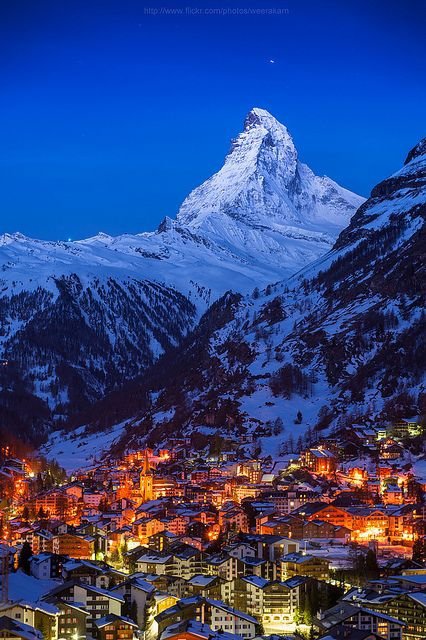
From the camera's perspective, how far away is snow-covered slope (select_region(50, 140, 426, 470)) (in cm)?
10344

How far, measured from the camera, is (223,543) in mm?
63344

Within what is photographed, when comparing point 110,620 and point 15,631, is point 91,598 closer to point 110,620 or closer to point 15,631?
point 110,620

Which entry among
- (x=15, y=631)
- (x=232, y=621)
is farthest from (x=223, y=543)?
(x=15, y=631)

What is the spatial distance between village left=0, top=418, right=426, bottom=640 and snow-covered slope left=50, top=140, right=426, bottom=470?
512 centimetres

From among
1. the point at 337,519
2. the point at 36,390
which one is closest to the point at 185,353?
the point at 36,390

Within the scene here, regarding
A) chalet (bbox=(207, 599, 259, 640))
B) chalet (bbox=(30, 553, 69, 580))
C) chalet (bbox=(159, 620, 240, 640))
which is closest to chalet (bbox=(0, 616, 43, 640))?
chalet (bbox=(159, 620, 240, 640))

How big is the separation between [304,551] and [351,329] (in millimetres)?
57065

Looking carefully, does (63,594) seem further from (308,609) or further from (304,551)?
(304,551)

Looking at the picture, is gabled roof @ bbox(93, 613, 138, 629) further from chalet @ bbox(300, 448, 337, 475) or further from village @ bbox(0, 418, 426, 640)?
chalet @ bbox(300, 448, 337, 475)

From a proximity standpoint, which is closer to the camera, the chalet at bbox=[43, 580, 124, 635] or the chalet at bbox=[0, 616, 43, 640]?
the chalet at bbox=[0, 616, 43, 640]

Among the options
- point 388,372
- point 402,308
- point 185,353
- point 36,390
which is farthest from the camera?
point 36,390

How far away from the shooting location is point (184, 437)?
110188mm

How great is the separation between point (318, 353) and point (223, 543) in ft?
174

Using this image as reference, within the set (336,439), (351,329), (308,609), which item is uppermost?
(351,329)
